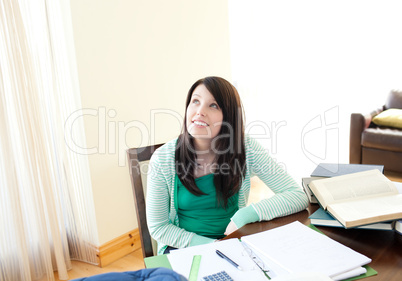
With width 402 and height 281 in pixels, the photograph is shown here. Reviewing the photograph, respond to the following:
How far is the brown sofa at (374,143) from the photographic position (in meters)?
3.04

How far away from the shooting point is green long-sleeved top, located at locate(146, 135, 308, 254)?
1064 mm

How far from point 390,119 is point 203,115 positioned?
2.68 m

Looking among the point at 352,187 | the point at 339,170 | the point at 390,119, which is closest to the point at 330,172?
the point at 339,170

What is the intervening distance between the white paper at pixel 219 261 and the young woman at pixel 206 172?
0.28m

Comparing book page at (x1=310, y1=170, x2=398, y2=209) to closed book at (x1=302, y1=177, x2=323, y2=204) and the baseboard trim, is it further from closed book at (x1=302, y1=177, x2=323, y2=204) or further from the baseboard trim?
the baseboard trim

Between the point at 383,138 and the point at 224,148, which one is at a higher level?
the point at 224,148

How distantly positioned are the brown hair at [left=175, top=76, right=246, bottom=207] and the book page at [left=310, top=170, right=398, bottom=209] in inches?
12.8

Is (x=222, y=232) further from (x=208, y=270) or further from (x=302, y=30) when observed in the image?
(x=302, y=30)

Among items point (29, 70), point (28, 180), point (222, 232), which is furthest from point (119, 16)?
point (222, 232)

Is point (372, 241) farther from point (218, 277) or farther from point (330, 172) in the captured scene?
point (218, 277)

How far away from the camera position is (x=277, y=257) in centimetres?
80

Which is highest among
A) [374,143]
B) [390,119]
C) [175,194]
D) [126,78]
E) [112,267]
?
[126,78]

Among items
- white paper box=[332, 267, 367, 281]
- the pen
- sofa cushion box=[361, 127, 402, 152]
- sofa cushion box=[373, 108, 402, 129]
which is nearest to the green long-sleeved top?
the pen

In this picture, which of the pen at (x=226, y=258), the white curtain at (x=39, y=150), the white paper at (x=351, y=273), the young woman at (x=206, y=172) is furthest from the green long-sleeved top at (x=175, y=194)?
the white curtain at (x=39, y=150)
